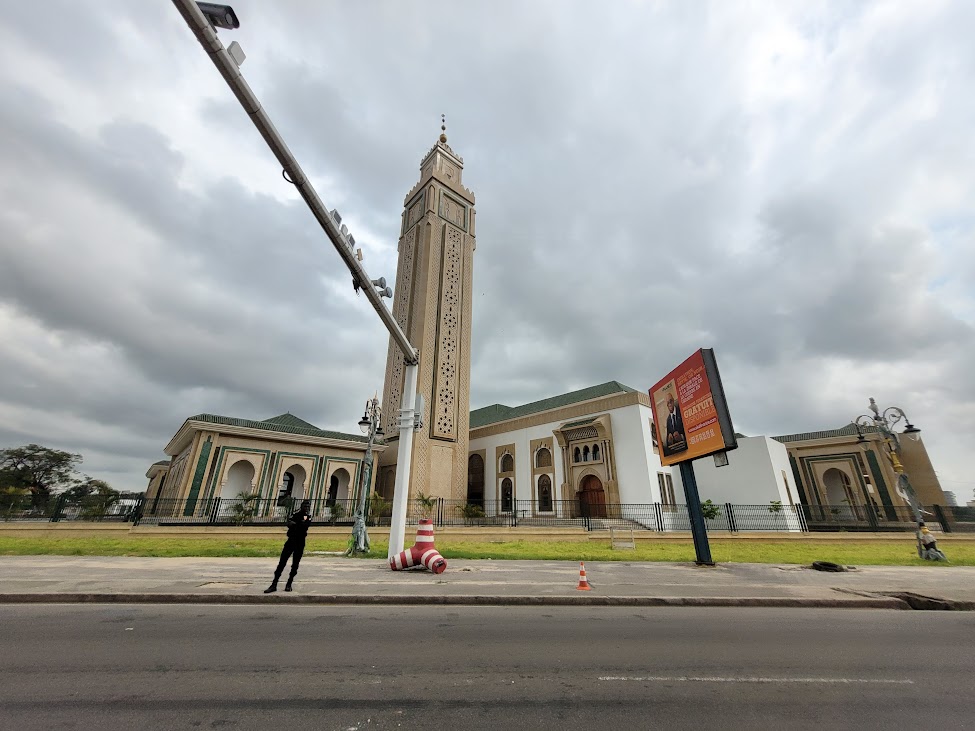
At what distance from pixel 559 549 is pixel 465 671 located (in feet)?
44.0

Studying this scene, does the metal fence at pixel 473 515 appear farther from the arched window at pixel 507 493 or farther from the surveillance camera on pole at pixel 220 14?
the surveillance camera on pole at pixel 220 14

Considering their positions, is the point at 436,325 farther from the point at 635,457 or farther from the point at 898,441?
the point at 898,441

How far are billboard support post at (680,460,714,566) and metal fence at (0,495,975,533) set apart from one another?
305 inches

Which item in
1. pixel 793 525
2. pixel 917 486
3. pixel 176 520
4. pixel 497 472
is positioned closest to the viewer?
pixel 176 520

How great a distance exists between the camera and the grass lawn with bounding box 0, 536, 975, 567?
535 inches

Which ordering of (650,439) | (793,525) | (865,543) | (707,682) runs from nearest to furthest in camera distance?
(707,682)
(865,543)
(793,525)
(650,439)

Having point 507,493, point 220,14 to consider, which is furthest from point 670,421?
point 507,493

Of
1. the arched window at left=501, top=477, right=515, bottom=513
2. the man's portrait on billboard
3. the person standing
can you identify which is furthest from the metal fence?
the person standing

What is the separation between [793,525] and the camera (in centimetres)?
2641

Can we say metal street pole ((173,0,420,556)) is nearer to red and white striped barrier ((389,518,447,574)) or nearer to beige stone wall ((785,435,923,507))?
red and white striped barrier ((389,518,447,574))

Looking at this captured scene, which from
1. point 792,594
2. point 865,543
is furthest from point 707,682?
point 865,543

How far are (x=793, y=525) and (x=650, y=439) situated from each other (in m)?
9.57

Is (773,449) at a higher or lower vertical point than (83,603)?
higher

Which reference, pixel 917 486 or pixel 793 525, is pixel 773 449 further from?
pixel 917 486
